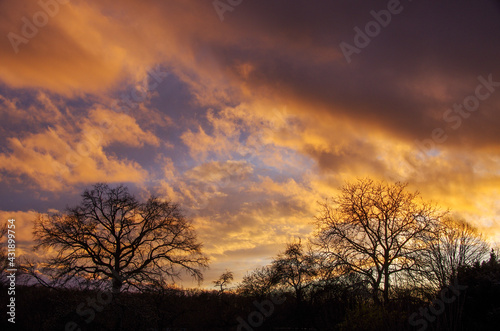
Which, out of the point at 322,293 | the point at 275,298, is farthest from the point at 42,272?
the point at 322,293

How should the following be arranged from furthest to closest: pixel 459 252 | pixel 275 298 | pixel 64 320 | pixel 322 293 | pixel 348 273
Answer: pixel 459 252
pixel 348 273
pixel 275 298
pixel 322 293
pixel 64 320

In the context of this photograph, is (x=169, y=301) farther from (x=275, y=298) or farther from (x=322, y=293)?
(x=322, y=293)

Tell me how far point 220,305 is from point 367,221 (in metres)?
16.1

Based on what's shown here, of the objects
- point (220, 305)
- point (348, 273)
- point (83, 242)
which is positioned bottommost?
point (220, 305)

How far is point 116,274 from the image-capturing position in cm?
3070

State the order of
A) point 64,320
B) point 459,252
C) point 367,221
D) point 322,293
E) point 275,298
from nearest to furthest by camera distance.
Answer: point 64,320 < point 322,293 < point 275,298 < point 367,221 < point 459,252

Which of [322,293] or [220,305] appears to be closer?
[322,293]

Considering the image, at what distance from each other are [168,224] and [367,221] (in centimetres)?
1990

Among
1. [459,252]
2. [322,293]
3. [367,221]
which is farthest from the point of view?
[459,252]

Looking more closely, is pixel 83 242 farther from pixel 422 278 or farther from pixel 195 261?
pixel 422 278

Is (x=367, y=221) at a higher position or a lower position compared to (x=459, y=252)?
higher

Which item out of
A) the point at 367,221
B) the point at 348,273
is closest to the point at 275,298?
the point at 348,273

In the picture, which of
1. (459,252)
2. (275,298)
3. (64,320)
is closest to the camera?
(64,320)

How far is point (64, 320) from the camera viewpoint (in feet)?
58.7
